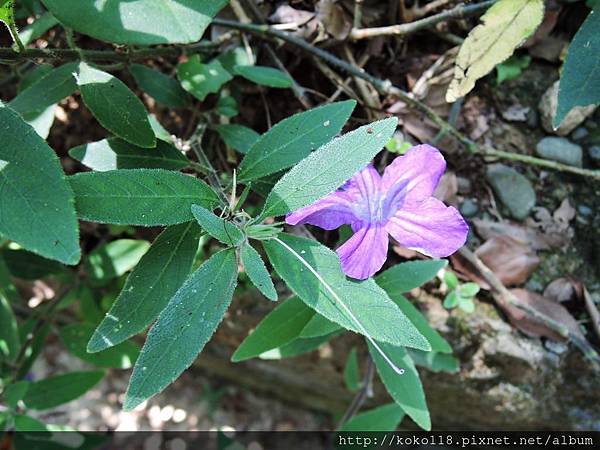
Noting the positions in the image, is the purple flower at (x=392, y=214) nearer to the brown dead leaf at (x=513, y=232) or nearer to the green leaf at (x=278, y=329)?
the green leaf at (x=278, y=329)

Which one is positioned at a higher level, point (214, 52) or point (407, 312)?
point (214, 52)

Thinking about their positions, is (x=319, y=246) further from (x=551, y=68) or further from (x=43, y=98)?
(x=551, y=68)

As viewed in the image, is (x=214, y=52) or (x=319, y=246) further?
(x=214, y=52)

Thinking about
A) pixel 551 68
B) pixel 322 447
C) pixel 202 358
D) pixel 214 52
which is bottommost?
pixel 322 447

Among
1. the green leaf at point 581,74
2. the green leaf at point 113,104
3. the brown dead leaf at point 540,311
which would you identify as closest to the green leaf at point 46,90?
the green leaf at point 113,104

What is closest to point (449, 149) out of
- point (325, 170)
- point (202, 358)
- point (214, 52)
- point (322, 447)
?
point (214, 52)

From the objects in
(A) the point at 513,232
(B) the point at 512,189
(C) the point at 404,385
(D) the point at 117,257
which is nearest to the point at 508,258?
(A) the point at 513,232

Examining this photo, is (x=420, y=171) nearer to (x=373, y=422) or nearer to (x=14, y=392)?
(x=373, y=422)
